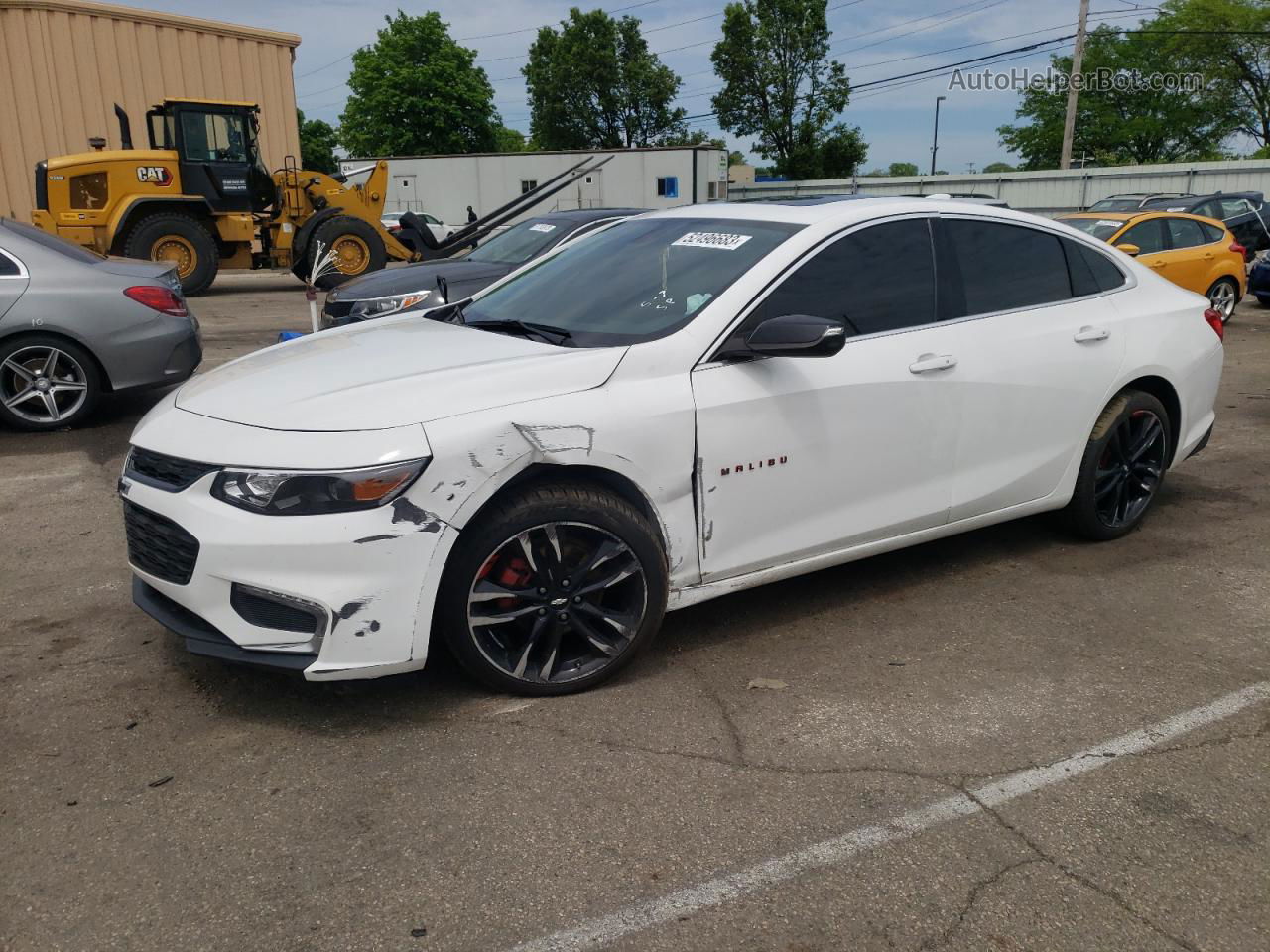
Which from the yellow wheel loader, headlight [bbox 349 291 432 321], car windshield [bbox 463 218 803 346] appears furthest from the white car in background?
car windshield [bbox 463 218 803 346]

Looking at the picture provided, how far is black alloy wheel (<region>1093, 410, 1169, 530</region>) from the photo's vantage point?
15.8 ft

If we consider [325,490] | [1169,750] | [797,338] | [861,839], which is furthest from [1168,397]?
[325,490]

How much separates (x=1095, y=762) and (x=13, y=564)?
4.49 meters

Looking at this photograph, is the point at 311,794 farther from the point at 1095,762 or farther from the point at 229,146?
the point at 229,146

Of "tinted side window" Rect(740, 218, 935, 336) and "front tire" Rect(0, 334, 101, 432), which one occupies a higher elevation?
"tinted side window" Rect(740, 218, 935, 336)

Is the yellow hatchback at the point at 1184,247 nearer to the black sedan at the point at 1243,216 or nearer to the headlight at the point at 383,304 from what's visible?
the black sedan at the point at 1243,216

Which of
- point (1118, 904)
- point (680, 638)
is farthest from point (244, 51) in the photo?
point (1118, 904)

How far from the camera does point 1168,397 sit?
16.3ft

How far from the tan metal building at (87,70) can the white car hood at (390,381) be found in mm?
21745

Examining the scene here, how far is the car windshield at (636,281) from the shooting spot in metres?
3.74

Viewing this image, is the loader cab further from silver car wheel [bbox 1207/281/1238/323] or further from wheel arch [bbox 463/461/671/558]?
wheel arch [bbox 463/461/671/558]

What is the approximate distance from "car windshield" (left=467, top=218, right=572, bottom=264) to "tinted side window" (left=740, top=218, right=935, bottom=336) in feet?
17.9

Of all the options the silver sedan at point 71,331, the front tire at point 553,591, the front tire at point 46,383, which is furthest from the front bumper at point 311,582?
the front tire at point 46,383

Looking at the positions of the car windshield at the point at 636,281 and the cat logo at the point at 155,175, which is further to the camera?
the cat logo at the point at 155,175
